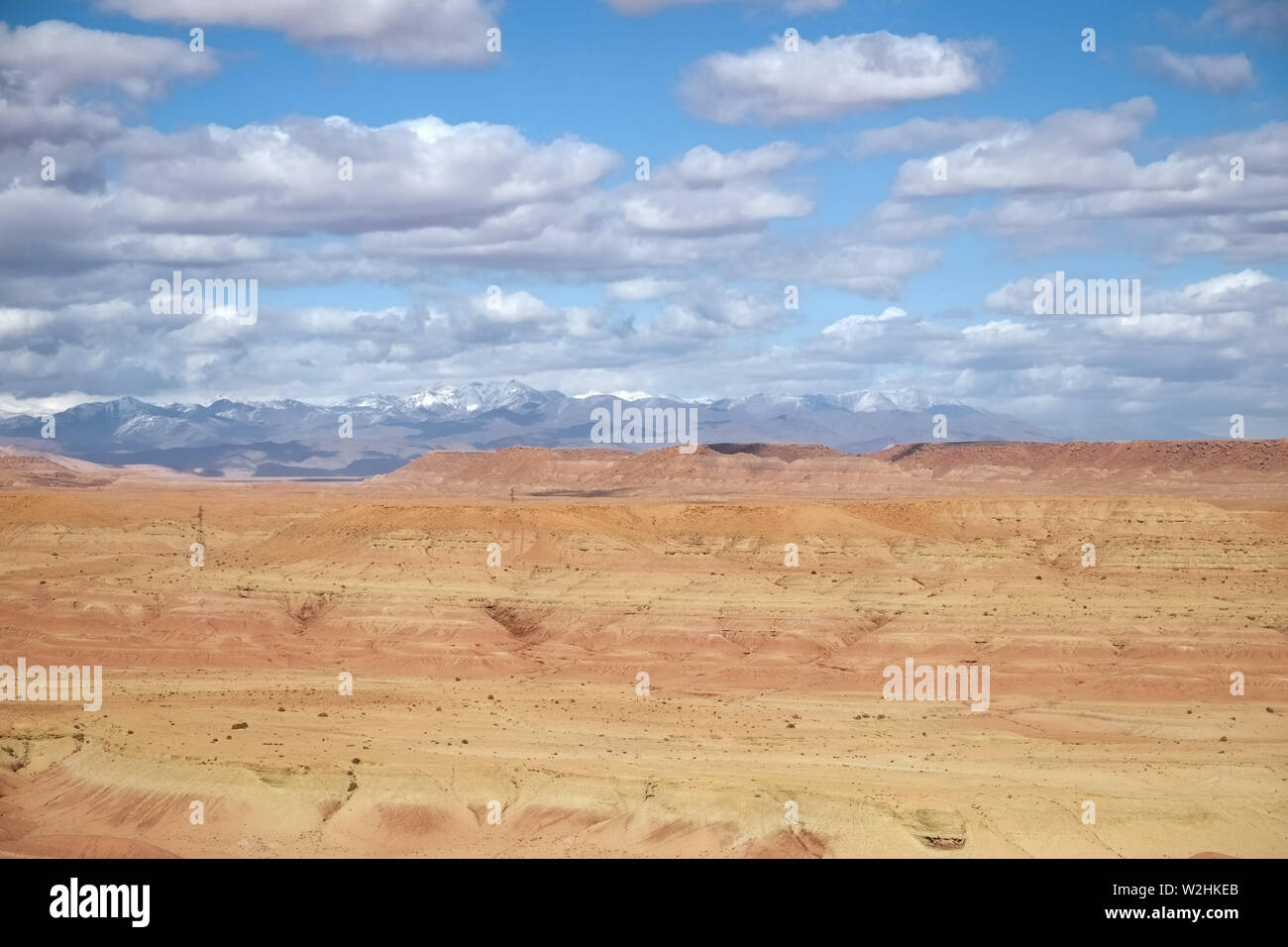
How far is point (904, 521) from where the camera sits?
114 m

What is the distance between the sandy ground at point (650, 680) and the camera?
42375 millimetres

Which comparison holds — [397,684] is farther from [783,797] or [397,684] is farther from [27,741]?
[783,797]

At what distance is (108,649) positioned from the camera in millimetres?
78750

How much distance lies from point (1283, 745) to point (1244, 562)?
129 ft

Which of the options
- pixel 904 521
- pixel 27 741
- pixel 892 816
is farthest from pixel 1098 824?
pixel 904 521

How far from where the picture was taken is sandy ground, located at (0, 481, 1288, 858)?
1668 inches

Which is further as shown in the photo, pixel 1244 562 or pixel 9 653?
pixel 1244 562

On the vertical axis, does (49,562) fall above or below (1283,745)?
above

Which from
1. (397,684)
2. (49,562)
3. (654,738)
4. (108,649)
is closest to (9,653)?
(108,649)

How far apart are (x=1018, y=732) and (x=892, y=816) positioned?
22.9m

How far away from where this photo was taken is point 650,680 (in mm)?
75625

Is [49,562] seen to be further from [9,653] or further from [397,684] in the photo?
[397,684]
